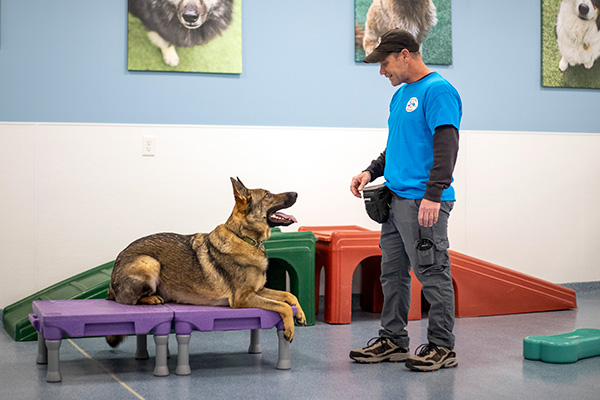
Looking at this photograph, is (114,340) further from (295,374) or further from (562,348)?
(562,348)

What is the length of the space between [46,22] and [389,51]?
8.58 feet

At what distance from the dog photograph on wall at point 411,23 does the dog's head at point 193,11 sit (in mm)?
1147

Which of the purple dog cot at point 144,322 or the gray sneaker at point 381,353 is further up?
the purple dog cot at point 144,322

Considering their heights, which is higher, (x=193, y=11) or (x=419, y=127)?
(x=193, y=11)

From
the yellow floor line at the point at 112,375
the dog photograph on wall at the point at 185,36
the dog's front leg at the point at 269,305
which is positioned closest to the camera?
the yellow floor line at the point at 112,375

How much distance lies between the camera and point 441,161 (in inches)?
117

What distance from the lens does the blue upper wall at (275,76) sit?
4.60m

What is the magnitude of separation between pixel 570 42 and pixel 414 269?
354cm

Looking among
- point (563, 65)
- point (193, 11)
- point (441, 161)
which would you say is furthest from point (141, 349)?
point (563, 65)

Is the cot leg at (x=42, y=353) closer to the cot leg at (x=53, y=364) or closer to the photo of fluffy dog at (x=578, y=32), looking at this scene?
the cot leg at (x=53, y=364)

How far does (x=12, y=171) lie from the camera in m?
4.54

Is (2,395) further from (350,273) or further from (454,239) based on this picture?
(454,239)

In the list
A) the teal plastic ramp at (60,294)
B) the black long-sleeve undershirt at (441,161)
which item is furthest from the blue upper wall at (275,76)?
the black long-sleeve undershirt at (441,161)

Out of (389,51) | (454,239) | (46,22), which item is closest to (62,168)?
(46,22)
